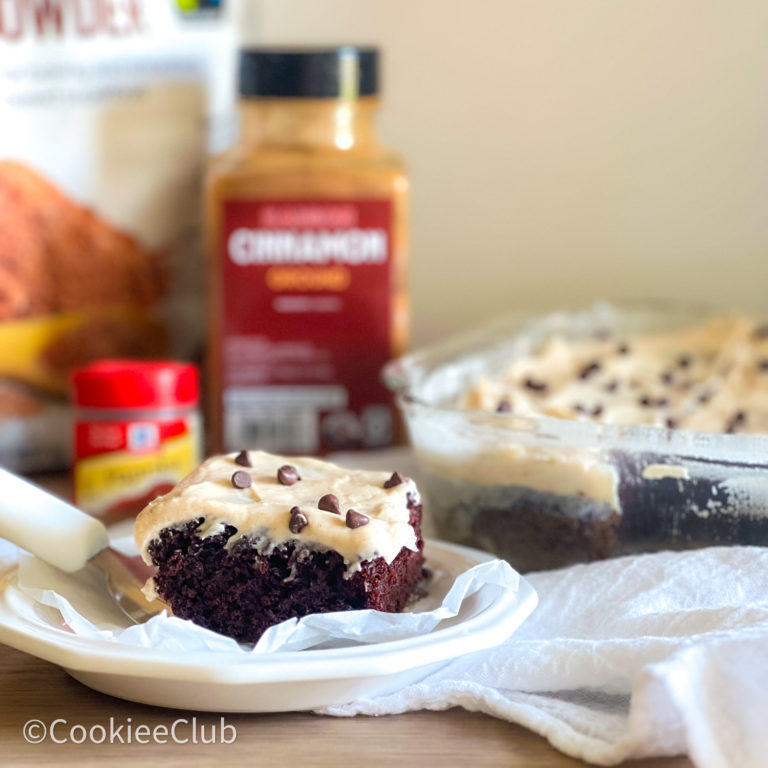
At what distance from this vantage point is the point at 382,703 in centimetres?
70

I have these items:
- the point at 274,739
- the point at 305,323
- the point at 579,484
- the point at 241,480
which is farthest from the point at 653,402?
the point at 274,739

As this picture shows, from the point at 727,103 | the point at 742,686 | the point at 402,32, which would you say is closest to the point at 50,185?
the point at 402,32

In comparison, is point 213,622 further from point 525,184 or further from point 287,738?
point 525,184

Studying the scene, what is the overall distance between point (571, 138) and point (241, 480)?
837 mm

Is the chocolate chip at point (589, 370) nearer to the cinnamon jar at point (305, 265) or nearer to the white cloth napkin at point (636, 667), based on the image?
the cinnamon jar at point (305, 265)

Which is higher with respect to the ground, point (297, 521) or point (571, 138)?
point (571, 138)

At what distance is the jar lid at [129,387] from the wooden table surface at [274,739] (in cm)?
45

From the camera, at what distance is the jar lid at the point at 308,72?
4.01ft

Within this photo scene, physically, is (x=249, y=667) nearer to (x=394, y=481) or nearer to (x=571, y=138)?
(x=394, y=481)

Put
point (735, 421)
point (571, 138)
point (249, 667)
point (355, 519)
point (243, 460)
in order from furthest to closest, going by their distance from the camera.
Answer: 1. point (571, 138)
2. point (735, 421)
3. point (243, 460)
4. point (355, 519)
5. point (249, 667)

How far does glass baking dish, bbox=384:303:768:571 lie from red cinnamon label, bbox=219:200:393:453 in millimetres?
309

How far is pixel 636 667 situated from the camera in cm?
71

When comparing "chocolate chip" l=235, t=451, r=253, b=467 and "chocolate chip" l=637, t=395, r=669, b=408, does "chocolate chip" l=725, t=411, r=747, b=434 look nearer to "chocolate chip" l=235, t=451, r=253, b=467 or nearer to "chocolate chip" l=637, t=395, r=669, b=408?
"chocolate chip" l=637, t=395, r=669, b=408

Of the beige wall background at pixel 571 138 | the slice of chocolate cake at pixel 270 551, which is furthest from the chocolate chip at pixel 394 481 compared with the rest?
the beige wall background at pixel 571 138
